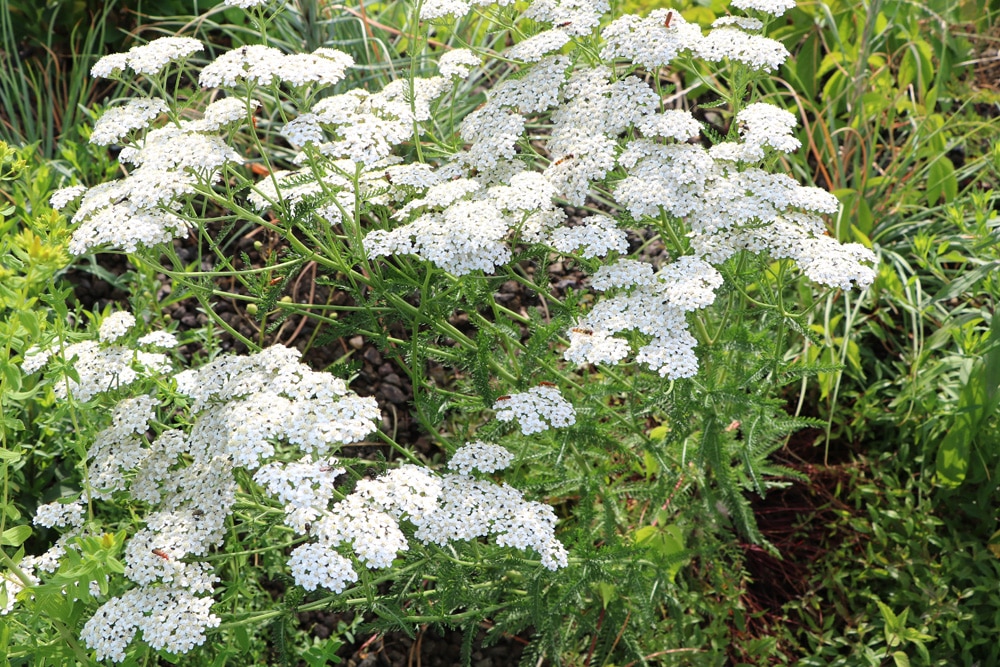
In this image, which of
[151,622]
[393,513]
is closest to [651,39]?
[393,513]

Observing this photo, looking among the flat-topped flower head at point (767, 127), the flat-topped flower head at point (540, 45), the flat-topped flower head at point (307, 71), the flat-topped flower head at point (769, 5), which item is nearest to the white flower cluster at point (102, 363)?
the flat-topped flower head at point (307, 71)

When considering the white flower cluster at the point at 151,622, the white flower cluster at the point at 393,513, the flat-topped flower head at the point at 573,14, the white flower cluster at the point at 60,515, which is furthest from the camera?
the flat-topped flower head at the point at 573,14

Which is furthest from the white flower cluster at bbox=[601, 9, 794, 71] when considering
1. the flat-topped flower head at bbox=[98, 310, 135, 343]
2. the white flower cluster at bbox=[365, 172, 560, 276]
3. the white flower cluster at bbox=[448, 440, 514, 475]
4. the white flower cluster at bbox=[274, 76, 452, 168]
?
the flat-topped flower head at bbox=[98, 310, 135, 343]

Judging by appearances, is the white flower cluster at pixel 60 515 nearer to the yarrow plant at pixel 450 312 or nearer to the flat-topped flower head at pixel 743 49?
the yarrow plant at pixel 450 312

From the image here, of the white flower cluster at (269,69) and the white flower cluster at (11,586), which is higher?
the white flower cluster at (269,69)

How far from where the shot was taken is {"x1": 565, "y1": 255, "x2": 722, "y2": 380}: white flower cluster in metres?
2.44

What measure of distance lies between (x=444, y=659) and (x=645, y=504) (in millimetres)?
952

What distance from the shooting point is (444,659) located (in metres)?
3.65

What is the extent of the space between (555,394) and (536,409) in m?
0.09

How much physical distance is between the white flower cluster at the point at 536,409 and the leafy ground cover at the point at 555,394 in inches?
0.6

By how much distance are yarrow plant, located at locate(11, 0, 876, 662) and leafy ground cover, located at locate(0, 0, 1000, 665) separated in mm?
20

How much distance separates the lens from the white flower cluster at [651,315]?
Answer: 2439mm

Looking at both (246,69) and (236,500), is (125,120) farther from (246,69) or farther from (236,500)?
(236,500)

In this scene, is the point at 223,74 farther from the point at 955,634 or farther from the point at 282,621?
the point at 955,634
